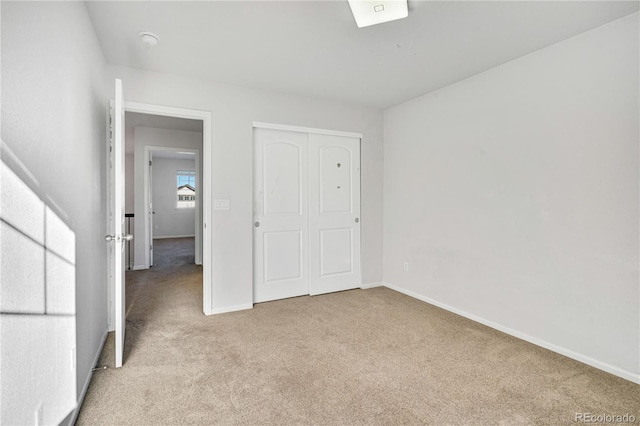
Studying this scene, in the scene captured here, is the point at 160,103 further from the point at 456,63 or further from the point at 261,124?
the point at 456,63

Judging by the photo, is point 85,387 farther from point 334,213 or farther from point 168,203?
point 168,203

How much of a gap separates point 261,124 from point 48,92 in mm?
2318

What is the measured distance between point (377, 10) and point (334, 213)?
253 cm

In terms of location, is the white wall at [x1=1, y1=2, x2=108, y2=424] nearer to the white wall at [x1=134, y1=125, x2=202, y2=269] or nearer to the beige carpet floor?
the beige carpet floor

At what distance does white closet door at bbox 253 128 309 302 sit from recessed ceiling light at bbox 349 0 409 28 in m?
1.92

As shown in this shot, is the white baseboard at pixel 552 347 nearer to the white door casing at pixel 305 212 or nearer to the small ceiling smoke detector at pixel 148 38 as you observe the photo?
the white door casing at pixel 305 212

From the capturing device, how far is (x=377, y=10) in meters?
2.06

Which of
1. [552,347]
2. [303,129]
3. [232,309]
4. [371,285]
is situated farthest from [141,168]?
[552,347]

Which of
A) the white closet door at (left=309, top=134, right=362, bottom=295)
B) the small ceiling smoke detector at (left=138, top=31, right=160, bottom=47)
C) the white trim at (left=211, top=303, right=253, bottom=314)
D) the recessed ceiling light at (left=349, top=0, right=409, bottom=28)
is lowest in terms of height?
the white trim at (left=211, top=303, right=253, bottom=314)

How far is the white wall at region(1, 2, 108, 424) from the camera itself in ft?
3.86

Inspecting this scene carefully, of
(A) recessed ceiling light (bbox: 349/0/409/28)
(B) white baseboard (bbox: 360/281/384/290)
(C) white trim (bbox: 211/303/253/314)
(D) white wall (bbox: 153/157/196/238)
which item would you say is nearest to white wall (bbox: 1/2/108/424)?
(C) white trim (bbox: 211/303/253/314)

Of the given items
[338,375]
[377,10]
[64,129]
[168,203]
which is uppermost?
[377,10]

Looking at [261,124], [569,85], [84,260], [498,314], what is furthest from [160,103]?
[498,314]

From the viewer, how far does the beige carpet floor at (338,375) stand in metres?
1.85
